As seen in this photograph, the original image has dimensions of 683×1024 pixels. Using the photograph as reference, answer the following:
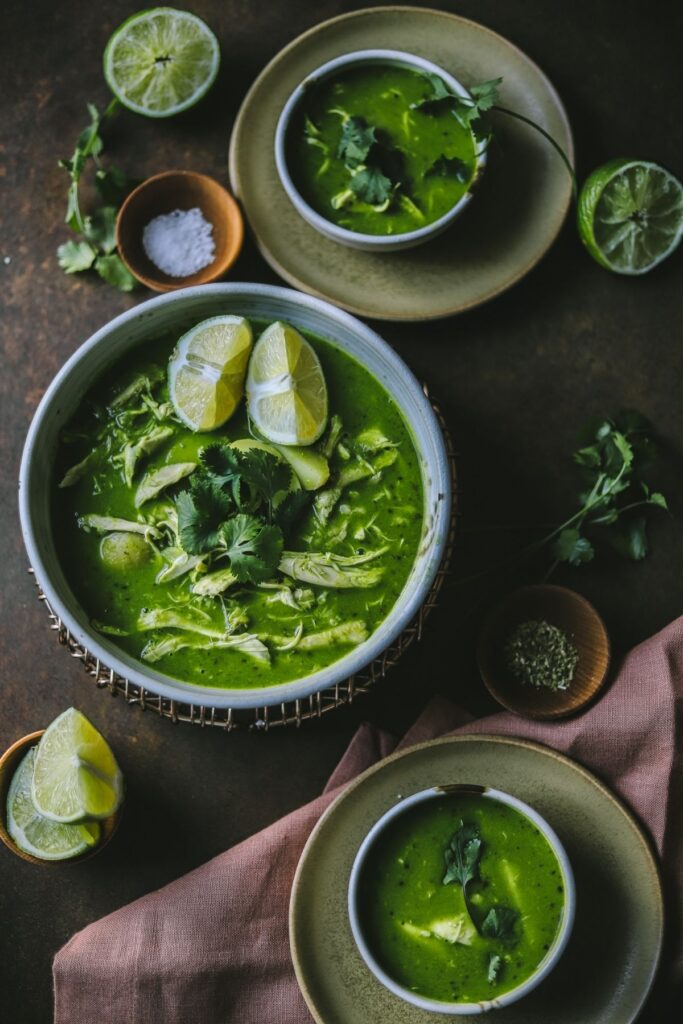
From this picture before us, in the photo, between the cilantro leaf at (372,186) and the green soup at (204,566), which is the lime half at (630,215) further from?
the green soup at (204,566)

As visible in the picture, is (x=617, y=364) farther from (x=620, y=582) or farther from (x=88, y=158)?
(x=88, y=158)

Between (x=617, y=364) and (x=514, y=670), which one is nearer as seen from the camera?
(x=514, y=670)

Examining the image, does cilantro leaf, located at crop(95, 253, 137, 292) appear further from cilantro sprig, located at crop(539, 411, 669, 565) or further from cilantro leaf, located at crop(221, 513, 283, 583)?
cilantro sprig, located at crop(539, 411, 669, 565)


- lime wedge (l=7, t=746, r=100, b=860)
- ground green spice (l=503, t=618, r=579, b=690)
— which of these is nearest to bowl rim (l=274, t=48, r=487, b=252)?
ground green spice (l=503, t=618, r=579, b=690)

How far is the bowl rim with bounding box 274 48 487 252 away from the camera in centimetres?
364

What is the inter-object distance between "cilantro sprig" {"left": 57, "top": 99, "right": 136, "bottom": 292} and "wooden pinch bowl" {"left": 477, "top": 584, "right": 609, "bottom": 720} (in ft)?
6.32

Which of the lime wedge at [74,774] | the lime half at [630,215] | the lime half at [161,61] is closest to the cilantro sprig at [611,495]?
the lime half at [630,215]

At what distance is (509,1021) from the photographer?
345cm

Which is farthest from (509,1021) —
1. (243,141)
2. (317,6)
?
(317,6)

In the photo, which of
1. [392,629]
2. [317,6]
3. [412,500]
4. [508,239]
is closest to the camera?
[392,629]

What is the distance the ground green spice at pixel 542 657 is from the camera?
3697mm

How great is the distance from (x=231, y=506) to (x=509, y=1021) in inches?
78.4

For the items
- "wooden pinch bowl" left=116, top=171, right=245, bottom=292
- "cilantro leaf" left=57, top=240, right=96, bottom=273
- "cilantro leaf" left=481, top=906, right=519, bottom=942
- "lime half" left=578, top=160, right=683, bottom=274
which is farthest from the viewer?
"cilantro leaf" left=57, top=240, right=96, bottom=273

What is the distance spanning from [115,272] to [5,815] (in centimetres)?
208
